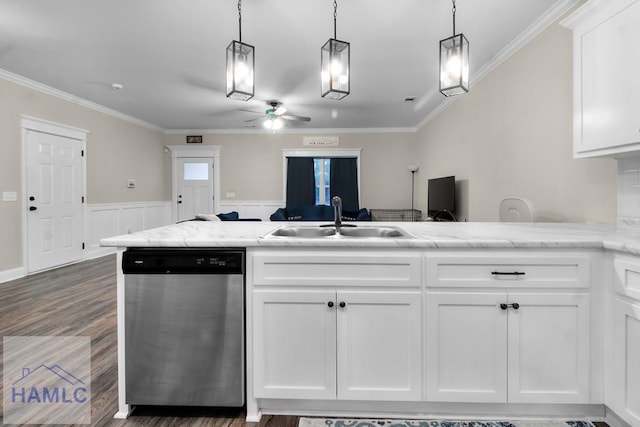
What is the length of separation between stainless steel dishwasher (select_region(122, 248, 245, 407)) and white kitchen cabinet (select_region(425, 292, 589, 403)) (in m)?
0.93

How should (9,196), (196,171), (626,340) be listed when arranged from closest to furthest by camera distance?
(626,340), (9,196), (196,171)

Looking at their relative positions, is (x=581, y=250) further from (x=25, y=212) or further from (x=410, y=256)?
(x=25, y=212)

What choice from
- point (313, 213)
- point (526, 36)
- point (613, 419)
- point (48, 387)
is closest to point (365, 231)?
point (613, 419)

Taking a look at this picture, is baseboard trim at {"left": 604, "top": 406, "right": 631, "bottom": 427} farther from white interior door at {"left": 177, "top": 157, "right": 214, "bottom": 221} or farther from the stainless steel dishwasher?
white interior door at {"left": 177, "top": 157, "right": 214, "bottom": 221}

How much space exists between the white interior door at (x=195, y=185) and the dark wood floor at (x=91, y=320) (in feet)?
9.10

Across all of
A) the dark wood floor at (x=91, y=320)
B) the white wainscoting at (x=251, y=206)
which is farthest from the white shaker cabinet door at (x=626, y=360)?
the white wainscoting at (x=251, y=206)

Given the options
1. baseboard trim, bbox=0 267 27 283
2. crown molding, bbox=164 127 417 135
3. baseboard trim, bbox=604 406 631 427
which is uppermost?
crown molding, bbox=164 127 417 135

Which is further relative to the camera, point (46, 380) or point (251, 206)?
point (251, 206)

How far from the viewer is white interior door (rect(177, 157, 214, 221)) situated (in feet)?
25.7

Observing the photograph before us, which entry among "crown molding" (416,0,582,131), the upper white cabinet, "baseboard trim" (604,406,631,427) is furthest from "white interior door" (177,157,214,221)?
"baseboard trim" (604,406,631,427)

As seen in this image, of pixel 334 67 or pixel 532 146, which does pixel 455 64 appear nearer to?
pixel 334 67

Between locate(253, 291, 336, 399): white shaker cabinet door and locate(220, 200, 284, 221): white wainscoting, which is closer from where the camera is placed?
locate(253, 291, 336, 399): white shaker cabinet door

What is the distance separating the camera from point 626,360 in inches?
56.4

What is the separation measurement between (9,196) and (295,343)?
4708mm
